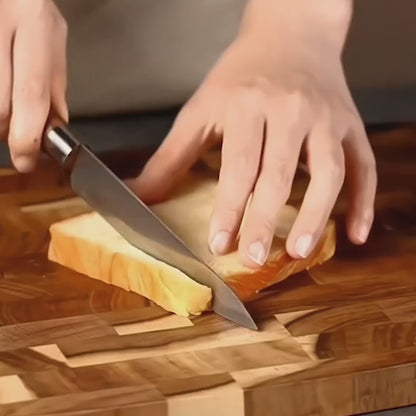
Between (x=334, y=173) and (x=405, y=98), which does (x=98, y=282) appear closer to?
(x=334, y=173)

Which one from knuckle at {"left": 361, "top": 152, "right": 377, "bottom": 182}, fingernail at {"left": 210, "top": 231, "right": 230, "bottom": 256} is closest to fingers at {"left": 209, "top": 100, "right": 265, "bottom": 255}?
fingernail at {"left": 210, "top": 231, "right": 230, "bottom": 256}

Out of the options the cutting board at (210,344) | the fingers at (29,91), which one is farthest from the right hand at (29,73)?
the cutting board at (210,344)

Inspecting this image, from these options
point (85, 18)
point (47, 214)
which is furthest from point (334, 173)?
point (85, 18)

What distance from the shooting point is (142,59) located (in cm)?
114

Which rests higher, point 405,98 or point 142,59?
point 142,59

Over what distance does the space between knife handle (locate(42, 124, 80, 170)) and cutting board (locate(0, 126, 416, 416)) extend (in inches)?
3.8

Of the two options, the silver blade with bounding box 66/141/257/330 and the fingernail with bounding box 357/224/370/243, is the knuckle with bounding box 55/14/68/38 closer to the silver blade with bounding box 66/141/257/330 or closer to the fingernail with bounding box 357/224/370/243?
the silver blade with bounding box 66/141/257/330

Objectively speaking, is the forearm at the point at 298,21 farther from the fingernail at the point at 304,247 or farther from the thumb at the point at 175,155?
the fingernail at the point at 304,247

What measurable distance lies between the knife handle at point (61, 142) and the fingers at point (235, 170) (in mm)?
121

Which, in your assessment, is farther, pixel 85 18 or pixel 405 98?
pixel 405 98

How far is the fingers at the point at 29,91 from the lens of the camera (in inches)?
33.9

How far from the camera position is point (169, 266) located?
0.85 m

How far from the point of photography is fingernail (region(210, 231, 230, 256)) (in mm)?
839

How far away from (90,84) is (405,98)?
1.24 feet
